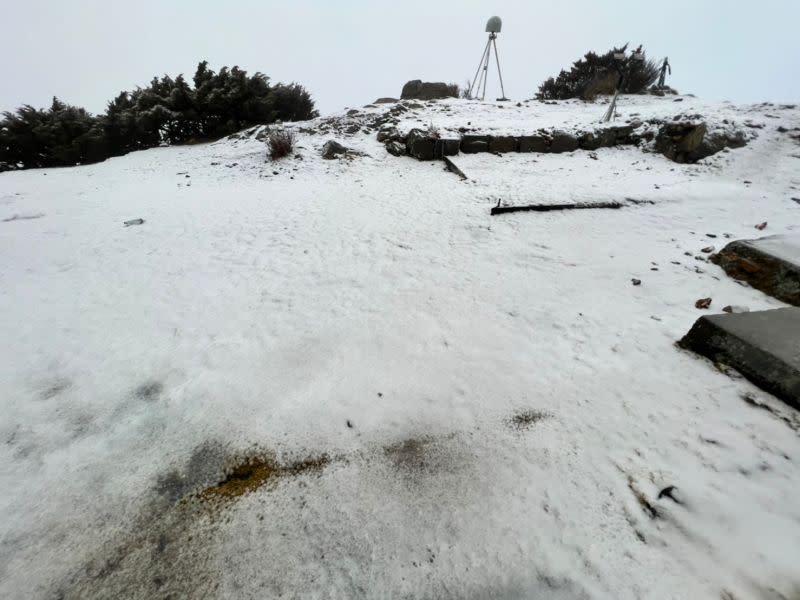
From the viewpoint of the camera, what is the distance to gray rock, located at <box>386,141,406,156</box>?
789cm

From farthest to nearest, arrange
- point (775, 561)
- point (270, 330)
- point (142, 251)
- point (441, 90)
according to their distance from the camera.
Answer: point (441, 90), point (142, 251), point (270, 330), point (775, 561)

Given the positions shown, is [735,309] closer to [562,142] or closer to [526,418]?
[526,418]

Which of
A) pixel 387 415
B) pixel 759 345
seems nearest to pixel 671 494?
pixel 759 345

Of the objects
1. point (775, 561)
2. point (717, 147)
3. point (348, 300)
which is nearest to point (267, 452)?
point (348, 300)

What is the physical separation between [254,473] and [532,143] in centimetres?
875

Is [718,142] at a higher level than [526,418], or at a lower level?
higher

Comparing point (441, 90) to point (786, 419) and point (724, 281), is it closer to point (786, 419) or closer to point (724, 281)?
point (724, 281)

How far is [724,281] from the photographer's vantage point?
11.5 feet

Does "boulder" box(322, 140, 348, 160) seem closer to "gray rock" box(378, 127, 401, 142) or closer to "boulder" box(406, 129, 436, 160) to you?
"gray rock" box(378, 127, 401, 142)

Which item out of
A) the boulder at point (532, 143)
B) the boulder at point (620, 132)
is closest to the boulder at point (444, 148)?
the boulder at point (532, 143)

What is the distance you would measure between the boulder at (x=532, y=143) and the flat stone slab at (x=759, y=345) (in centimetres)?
671

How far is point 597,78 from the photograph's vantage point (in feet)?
41.3

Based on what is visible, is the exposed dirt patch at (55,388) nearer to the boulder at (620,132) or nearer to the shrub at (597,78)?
the boulder at (620,132)

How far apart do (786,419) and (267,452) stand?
304cm
